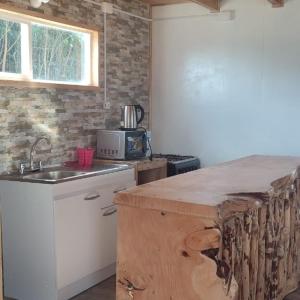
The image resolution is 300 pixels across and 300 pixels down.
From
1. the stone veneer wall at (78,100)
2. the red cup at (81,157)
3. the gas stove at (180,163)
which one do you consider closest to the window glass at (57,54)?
the stone veneer wall at (78,100)

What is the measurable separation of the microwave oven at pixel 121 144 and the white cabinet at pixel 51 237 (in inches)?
27.5

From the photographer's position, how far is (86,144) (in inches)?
169

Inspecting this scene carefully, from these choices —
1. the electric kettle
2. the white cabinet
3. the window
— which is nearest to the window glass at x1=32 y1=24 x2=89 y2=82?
the window

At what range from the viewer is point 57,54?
4.03 metres

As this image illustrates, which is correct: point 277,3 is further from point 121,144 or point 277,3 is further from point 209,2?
point 121,144

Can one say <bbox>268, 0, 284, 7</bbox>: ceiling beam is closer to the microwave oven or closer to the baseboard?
the microwave oven

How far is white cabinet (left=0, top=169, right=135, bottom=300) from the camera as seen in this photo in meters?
3.09

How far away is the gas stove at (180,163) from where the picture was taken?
4.48 m

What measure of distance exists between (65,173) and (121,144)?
0.67 m

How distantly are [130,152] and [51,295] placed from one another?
1.52 metres

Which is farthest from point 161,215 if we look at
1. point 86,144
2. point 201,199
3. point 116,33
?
point 116,33

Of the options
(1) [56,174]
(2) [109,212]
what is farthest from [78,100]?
(2) [109,212]

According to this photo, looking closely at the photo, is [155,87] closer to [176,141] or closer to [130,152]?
[176,141]

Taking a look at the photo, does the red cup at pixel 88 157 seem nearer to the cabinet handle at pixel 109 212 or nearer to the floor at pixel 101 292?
the cabinet handle at pixel 109 212
